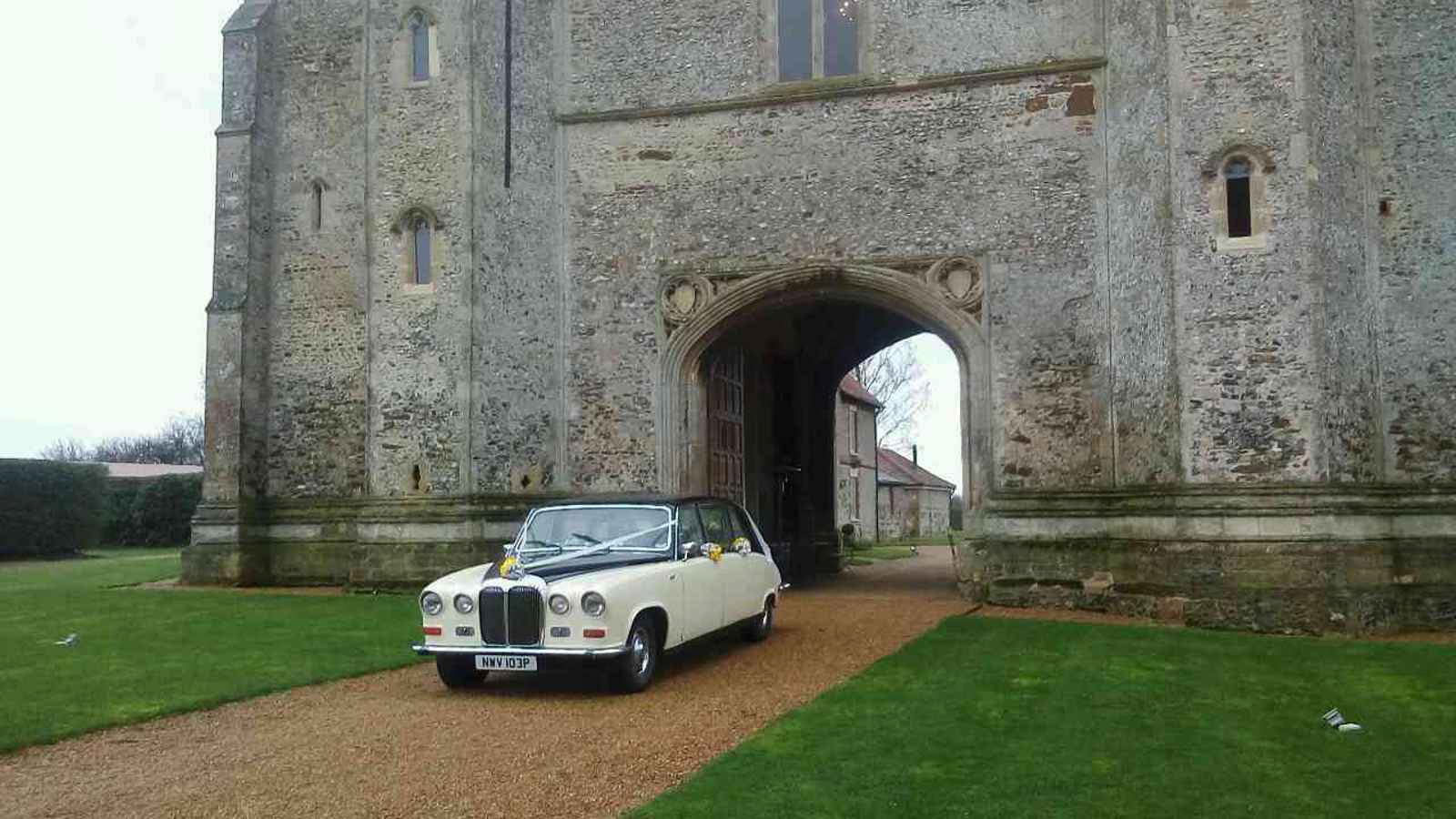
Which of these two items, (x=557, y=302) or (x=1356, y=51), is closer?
(x=1356, y=51)

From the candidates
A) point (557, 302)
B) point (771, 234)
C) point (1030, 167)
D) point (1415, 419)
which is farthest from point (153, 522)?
point (1415, 419)

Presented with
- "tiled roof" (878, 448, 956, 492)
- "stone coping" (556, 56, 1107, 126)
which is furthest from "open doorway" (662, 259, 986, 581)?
"tiled roof" (878, 448, 956, 492)

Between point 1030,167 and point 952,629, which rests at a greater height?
point 1030,167

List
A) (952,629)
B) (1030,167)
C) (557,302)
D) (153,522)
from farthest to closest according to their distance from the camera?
(153,522), (557,302), (1030,167), (952,629)

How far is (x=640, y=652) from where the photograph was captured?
857 centimetres

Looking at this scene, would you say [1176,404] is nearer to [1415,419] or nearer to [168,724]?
[1415,419]

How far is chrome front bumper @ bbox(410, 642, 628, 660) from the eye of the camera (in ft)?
26.6

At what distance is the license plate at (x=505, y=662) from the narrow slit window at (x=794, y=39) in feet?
33.6

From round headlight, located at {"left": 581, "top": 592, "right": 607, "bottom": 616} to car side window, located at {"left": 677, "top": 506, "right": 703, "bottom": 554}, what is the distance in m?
1.44

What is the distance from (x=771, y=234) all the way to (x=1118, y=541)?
5.74 m

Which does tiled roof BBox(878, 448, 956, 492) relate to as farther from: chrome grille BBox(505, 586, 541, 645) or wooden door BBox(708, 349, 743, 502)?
chrome grille BBox(505, 586, 541, 645)

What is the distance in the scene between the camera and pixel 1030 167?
15023 millimetres

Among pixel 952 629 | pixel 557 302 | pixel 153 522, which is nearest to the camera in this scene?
pixel 952 629

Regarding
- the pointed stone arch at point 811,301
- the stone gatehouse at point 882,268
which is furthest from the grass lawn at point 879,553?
the pointed stone arch at point 811,301
